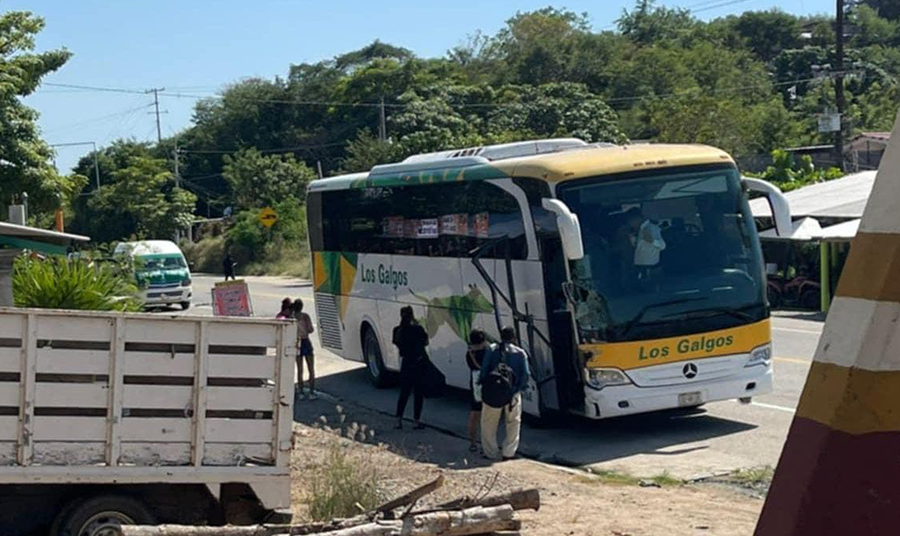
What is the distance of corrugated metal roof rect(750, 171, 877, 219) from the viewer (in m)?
31.9

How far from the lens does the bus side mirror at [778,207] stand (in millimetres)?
15023

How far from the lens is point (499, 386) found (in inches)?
536

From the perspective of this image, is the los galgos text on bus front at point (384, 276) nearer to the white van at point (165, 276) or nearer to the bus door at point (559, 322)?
the bus door at point (559, 322)

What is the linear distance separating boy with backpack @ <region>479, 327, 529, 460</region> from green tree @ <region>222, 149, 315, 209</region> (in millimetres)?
57487

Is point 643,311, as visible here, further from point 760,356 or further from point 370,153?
point 370,153

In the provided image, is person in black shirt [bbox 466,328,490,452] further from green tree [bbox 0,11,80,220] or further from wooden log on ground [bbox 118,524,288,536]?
green tree [bbox 0,11,80,220]

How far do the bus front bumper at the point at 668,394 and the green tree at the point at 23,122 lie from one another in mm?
13341

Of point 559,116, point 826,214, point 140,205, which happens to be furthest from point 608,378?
point 140,205

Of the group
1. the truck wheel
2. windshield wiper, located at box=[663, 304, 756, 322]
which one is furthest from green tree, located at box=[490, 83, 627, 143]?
the truck wheel

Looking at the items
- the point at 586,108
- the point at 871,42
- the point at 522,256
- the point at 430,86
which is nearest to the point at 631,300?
the point at 522,256

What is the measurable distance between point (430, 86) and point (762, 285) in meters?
58.3

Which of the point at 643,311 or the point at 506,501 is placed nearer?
the point at 506,501

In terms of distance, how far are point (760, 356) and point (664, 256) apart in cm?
172

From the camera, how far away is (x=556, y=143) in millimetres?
17156
